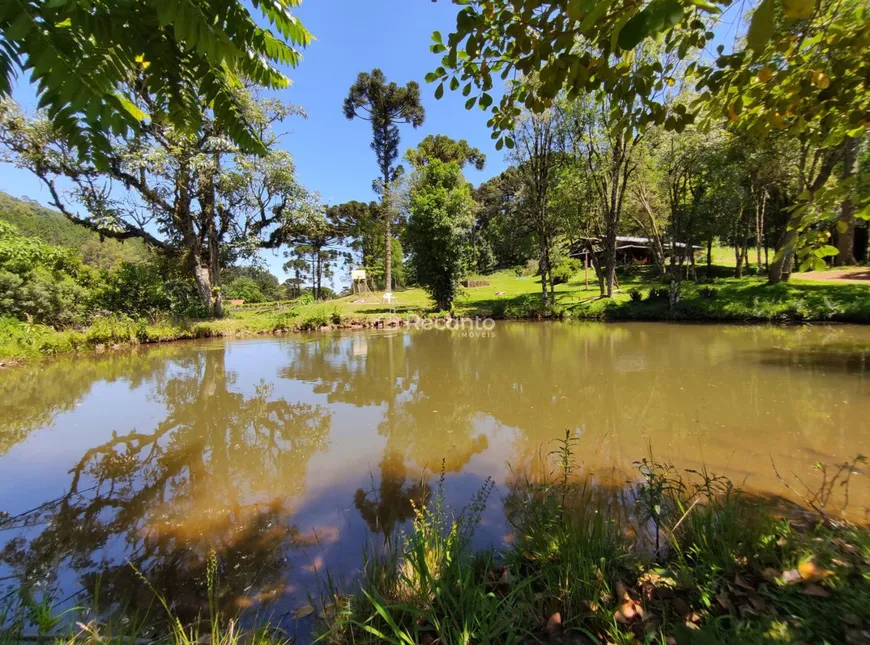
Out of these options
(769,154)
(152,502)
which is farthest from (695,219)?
(152,502)

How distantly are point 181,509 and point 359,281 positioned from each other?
32.8 m

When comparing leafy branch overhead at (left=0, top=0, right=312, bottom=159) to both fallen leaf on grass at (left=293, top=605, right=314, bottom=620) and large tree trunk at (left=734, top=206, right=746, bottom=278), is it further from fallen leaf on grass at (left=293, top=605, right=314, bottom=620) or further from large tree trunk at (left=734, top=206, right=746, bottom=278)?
large tree trunk at (left=734, top=206, right=746, bottom=278)

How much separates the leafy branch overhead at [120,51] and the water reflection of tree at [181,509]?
2923 mm

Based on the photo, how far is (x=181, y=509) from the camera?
381 centimetres

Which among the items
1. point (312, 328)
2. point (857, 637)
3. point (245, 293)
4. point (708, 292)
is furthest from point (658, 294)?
point (245, 293)

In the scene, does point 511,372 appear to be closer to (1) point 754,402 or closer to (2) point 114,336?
(1) point 754,402

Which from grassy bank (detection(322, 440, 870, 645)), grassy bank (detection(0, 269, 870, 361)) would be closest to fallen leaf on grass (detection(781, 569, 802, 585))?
grassy bank (detection(322, 440, 870, 645))

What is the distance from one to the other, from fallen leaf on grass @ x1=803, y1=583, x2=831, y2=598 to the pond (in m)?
1.89

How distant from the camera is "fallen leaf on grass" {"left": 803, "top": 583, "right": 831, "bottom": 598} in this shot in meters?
1.65

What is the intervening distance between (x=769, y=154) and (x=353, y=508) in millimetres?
21324

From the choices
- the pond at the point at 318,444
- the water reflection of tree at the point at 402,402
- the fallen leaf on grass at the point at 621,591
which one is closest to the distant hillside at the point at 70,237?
the water reflection of tree at the point at 402,402

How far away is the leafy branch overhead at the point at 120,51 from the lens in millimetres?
1362

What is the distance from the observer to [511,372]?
937 cm

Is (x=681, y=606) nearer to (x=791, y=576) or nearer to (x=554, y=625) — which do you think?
(x=791, y=576)
